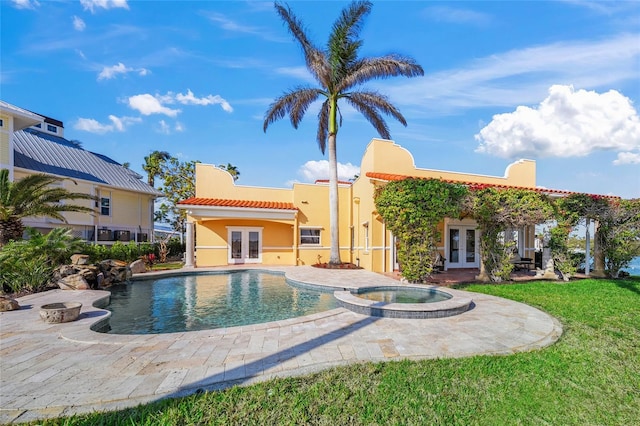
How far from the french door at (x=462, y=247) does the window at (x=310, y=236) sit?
8155mm

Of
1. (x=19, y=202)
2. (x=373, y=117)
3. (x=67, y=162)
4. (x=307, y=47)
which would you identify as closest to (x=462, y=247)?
(x=373, y=117)

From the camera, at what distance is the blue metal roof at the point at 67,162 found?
20456 millimetres

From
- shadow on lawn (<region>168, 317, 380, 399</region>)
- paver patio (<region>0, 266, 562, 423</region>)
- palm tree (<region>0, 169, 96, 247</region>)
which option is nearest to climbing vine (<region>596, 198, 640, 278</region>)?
paver patio (<region>0, 266, 562, 423</region>)

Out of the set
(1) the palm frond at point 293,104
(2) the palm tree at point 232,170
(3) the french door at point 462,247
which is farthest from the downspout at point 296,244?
(2) the palm tree at point 232,170

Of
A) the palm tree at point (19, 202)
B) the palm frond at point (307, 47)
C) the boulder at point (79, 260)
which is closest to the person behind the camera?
the palm tree at point (19, 202)

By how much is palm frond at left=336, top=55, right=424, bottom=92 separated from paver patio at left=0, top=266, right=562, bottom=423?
1222cm

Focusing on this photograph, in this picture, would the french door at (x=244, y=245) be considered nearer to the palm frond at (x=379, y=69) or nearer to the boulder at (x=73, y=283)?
the boulder at (x=73, y=283)

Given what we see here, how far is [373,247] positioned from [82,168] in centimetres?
2412

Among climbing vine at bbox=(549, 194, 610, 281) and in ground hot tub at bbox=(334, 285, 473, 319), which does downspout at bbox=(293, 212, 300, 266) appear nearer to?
in ground hot tub at bbox=(334, 285, 473, 319)

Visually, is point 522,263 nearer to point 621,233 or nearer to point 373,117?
point 621,233

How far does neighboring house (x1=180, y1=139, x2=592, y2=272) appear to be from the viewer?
53.3ft

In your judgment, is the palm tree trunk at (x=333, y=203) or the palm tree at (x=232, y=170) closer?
the palm tree trunk at (x=333, y=203)

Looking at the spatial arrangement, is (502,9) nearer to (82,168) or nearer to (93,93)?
(93,93)

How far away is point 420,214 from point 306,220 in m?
9.95
